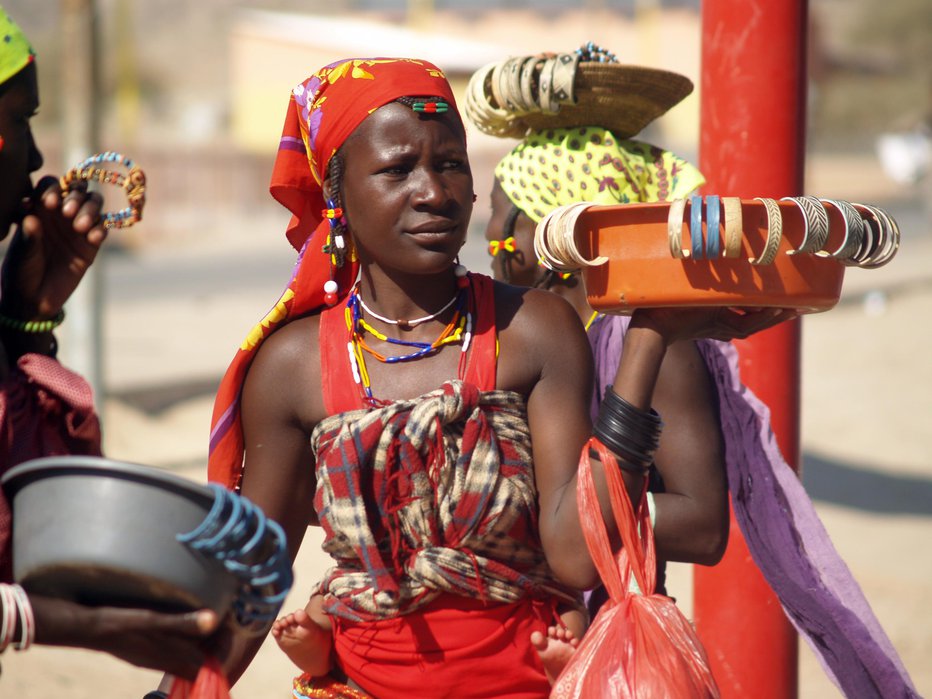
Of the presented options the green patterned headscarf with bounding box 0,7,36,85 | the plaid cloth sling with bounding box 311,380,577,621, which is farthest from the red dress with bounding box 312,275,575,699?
the green patterned headscarf with bounding box 0,7,36,85

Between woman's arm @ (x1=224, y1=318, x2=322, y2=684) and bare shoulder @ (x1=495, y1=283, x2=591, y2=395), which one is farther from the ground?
bare shoulder @ (x1=495, y1=283, x2=591, y2=395)

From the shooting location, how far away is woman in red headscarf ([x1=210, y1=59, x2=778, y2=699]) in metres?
2.43

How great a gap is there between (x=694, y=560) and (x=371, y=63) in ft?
4.34

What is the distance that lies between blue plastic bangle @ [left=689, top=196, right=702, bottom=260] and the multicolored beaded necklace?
0.57 m

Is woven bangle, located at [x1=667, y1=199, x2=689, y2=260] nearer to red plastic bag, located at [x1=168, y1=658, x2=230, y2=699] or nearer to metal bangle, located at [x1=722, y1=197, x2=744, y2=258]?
metal bangle, located at [x1=722, y1=197, x2=744, y2=258]

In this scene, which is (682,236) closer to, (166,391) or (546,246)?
(546,246)

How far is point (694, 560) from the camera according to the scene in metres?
2.83

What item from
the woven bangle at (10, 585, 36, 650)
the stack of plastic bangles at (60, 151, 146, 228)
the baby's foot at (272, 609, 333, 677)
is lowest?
the baby's foot at (272, 609, 333, 677)

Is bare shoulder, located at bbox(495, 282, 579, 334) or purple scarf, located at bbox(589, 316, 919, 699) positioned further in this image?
purple scarf, located at bbox(589, 316, 919, 699)

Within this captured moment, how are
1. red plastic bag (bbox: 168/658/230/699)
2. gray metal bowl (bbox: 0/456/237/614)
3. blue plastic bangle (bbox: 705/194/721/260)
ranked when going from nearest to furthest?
gray metal bowl (bbox: 0/456/237/614) → red plastic bag (bbox: 168/658/230/699) → blue plastic bangle (bbox: 705/194/721/260)

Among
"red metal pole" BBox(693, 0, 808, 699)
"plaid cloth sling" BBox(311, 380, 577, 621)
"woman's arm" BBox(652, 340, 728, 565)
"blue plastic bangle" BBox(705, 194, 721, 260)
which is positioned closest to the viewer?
"blue plastic bangle" BBox(705, 194, 721, 260)

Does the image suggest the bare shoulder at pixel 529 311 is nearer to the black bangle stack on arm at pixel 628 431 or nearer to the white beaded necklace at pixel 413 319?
the white beaded necklace at pixel 413 319

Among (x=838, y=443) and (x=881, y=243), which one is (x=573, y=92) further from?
(x=838, y=443)

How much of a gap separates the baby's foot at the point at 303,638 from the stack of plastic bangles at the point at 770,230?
1.08 metres
